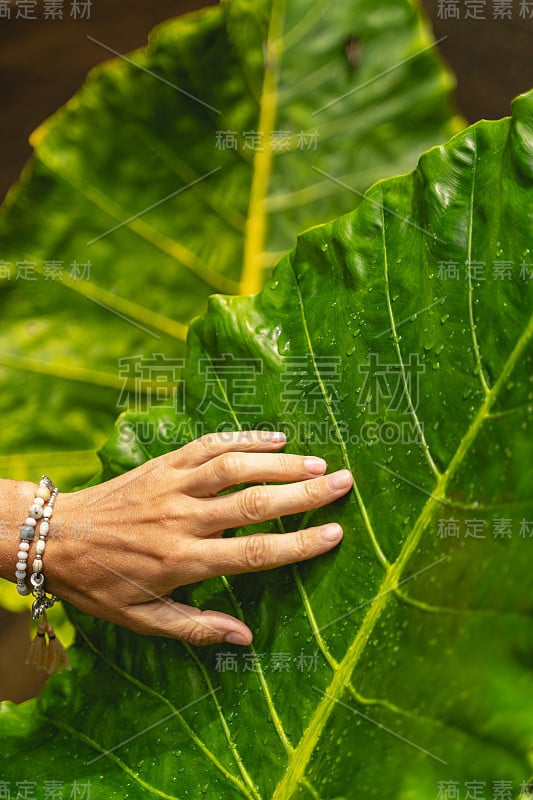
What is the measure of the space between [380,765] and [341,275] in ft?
1.47

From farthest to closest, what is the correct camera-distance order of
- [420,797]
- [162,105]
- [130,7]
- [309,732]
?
[130,7] < [162,105] < [309,732] < [420,797]

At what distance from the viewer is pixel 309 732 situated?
0.72 metres

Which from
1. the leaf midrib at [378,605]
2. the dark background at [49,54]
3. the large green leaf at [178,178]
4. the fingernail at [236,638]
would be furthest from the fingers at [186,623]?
the dark background at [49,54]

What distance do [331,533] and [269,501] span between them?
68 millimetres

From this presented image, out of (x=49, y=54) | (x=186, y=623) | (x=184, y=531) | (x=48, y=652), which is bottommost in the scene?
(x=48, y=652)

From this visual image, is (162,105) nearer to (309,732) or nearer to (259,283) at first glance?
(259,283)

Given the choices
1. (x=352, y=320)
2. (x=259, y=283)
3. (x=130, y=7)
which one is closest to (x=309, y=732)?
(x=352, y=320)

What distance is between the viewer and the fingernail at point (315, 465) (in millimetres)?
726

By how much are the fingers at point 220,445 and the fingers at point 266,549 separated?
8 cm

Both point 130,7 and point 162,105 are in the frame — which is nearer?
point 162,105

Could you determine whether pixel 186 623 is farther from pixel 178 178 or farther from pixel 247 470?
pixel 178 178

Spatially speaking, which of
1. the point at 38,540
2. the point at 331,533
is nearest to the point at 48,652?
the point at 38,540

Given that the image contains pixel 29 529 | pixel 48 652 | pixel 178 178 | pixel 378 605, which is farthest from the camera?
pixel 178 178

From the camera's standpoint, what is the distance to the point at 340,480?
714 millimetres
